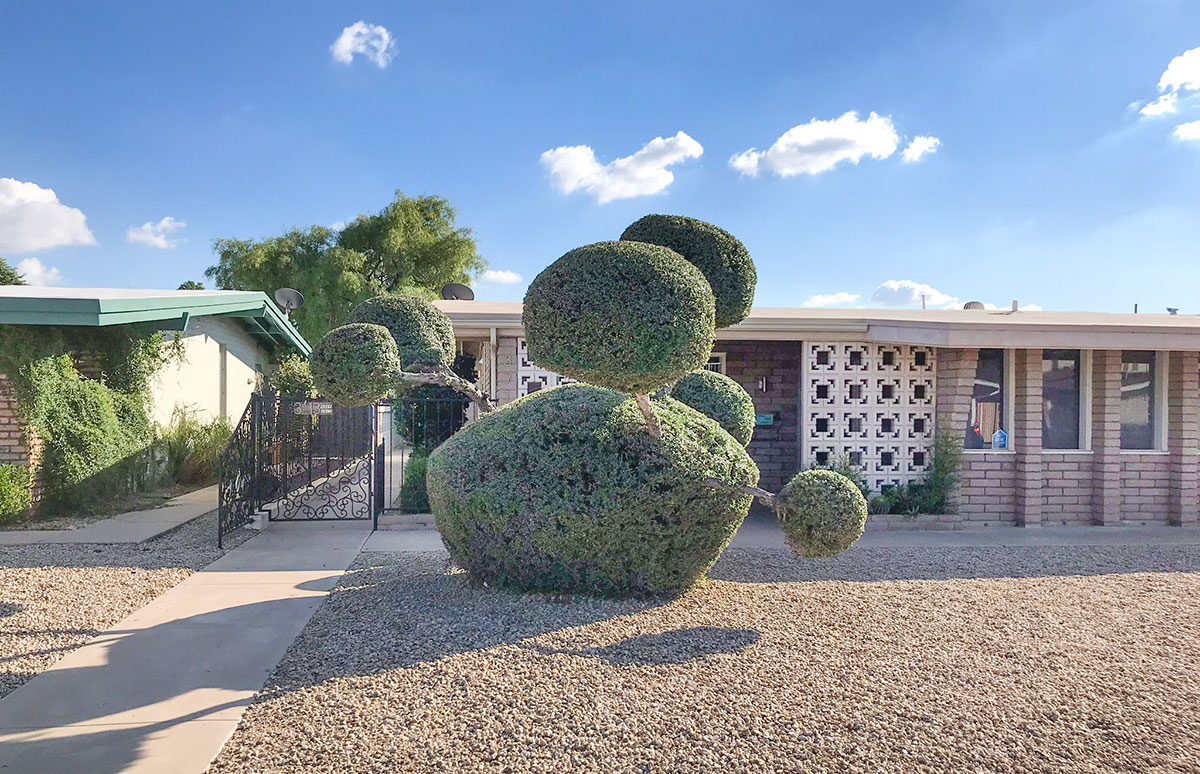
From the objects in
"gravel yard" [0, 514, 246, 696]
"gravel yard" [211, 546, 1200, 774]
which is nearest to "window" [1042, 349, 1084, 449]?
"gravel yard" [211, 546, 1200, 774]

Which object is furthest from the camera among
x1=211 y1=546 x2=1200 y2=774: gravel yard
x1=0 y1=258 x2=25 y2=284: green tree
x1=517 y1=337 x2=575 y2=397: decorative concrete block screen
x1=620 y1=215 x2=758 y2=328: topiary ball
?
x1=0 y1=258 x2=25 y2=284: green tree

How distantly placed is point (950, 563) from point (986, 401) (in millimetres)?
2980

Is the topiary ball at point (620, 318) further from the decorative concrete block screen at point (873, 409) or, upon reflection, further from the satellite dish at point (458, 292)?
the satellite dish at point (458, 292)

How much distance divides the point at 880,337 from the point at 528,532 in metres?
5.56

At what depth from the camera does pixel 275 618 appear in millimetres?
4848

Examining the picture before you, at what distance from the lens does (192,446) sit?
1118cm

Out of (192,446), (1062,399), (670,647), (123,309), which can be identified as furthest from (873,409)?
(192,446)

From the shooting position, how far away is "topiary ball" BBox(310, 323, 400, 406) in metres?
4.93

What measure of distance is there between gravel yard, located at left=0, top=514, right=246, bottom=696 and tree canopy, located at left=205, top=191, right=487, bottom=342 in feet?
73.5

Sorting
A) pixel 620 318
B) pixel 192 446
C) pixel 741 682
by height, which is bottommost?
pixel 741 682

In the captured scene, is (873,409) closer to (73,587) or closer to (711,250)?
(711,250)

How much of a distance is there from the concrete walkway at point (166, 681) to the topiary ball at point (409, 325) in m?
2.08

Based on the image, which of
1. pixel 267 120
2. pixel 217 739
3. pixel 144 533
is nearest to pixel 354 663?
pixel 217 739

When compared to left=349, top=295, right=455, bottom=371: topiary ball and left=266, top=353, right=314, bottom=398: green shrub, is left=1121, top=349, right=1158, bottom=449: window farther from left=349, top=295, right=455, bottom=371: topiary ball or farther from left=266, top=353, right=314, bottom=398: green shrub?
left=266, top=353, right=314, bottom=398: green shrub
